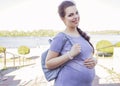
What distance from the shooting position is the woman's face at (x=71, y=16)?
0.93m

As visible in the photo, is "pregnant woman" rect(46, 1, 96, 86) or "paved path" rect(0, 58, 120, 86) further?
"paved path" rect(0, 58, 120, 86)

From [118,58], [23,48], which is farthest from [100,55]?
[118,58]

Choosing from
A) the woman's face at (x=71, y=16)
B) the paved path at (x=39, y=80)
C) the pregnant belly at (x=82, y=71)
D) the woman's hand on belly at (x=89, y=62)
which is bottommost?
the paved path at (x=39, y=80)

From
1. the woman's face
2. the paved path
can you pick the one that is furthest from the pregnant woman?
the paved path

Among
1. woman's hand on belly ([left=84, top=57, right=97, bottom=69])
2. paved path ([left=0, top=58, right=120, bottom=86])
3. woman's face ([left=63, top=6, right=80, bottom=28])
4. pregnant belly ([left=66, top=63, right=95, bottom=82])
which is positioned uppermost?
woman's face ([left=63, top=6, right=80, bottom=28])

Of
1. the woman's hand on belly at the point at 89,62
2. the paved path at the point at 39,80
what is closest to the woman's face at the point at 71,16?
the woman's hand on belly at the point at 89,62

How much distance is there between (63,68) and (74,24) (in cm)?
15

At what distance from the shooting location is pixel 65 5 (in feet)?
3.09

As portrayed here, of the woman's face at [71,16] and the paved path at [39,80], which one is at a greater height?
the woman's face at [71,16]

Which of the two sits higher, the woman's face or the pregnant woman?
the woman's face

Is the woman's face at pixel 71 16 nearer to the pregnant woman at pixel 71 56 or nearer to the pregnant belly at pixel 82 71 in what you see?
the pregnant woman at pixel 71 56

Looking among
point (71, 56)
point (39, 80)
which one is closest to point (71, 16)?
point (71, 56)

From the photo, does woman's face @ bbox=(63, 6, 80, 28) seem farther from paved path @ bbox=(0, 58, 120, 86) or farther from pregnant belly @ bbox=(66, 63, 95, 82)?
paved path @ bbox=(0, 58, 120, 86)

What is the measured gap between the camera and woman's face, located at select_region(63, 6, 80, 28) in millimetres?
925
